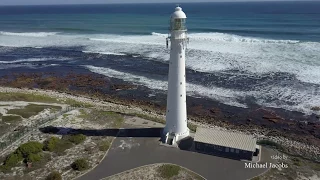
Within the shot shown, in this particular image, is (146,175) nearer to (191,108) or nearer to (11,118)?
(191,108)

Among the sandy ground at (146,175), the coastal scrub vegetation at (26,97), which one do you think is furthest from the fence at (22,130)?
the sandy ground at (146,175)

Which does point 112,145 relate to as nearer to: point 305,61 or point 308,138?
point 308,138

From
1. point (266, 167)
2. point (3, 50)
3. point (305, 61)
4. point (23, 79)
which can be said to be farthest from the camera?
point (3, 50)

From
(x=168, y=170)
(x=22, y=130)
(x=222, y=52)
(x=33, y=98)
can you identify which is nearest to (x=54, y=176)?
(x=168, y=170)

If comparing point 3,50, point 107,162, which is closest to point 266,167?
point 107,162

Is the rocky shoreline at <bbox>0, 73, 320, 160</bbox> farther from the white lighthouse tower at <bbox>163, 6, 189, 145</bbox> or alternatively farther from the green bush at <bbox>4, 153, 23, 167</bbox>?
the green bush at <bbox>4, 153, 23, 167</bbox>
